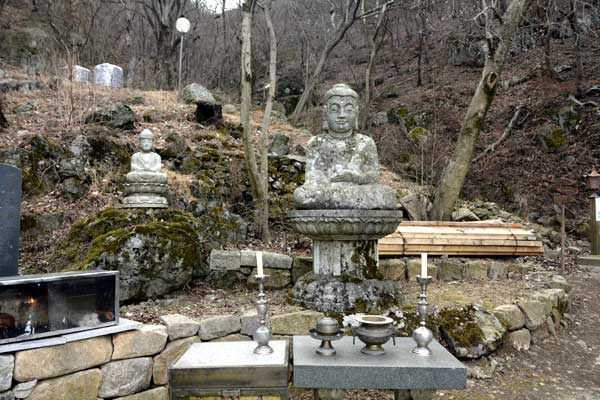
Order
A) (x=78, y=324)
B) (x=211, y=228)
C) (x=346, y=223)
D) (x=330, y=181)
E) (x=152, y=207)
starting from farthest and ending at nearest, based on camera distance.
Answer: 1. (x=211, y=228)
2. (x=152, y=207)
3. (x=330, y=181)
4. (x=346, y=223)
5. (x=78, y=324)

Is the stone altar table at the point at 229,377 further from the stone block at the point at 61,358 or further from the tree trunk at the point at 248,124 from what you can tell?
the tree trunk at the point at 248,124

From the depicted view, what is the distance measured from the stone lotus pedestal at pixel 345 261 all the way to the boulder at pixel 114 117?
6.46 m

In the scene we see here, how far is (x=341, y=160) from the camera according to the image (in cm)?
437

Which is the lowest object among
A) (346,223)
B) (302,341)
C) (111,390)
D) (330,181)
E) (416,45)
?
(111,390)

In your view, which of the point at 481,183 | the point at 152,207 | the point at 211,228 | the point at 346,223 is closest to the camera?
the point at 346,223

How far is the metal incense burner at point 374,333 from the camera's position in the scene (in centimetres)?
284

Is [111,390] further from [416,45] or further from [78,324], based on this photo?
[416,45]

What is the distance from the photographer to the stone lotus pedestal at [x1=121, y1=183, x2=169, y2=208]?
5695 millimetres

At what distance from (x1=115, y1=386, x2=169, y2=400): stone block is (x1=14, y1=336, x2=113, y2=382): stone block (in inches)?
14.9

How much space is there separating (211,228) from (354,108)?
3216 mm

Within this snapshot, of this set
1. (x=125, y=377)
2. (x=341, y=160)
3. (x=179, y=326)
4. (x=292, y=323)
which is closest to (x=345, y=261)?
(x=292, y=323)

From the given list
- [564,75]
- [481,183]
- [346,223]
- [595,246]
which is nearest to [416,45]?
[564,75]

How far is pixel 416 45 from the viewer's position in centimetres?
2097

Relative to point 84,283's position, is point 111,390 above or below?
below
